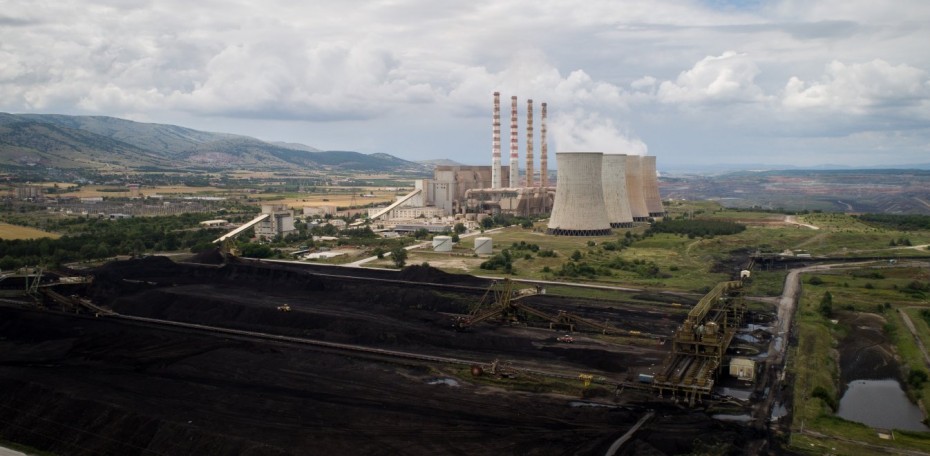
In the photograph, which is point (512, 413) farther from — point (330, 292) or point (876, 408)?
point (330, 292)

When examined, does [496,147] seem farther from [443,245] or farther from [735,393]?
[735,393]

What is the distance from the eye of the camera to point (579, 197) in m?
61.8

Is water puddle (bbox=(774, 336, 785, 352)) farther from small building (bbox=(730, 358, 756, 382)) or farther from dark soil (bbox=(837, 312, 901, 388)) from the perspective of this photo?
small building (bbox=(730, 358, 756, 382))

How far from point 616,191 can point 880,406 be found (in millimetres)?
48461

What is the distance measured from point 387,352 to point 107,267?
2548cm

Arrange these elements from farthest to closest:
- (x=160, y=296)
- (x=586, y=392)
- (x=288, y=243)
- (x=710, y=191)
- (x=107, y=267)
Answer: (x=710, y=191), (x=288, y=243), (x=107, y=267), (x=160, y=296), (x=586, y=392)

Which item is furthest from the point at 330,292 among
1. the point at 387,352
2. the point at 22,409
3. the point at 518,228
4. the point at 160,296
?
the point at 518,228

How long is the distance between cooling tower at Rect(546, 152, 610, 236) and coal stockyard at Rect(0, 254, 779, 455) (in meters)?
22.7

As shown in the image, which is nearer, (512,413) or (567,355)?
(512,413)

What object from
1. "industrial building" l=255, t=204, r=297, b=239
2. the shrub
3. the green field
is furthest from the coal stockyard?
"industrial building" l=255, t=204, r=297, b=239

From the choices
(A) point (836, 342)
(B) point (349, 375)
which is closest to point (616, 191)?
(A) point (836, 342)

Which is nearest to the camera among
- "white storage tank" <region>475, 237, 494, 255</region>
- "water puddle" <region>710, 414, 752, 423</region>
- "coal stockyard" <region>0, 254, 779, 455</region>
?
"coal stockyard" <region>0, 254, 779, 455</region>

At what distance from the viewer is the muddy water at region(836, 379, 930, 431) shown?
69.9 feet

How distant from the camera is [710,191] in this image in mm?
190125
